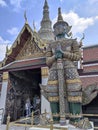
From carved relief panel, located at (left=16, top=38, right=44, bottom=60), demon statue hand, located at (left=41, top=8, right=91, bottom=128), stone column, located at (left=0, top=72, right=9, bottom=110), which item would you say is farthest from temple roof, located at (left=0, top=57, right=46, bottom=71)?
demon statue hand, located at (left=41, top=8, right=91, bottom=128)

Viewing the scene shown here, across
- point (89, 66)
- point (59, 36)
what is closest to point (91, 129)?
point (59, 36)

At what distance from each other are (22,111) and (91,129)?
494 cm

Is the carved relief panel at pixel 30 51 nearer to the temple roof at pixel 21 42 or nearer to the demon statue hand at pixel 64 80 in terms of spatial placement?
the temple roof at pixel 21 42

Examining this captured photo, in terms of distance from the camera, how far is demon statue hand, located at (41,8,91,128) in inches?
147

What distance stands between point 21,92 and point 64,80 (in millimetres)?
4342

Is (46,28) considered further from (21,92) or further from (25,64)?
(25,64)

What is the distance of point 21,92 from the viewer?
7.84 metres

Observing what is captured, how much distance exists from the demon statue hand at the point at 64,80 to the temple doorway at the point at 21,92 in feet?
11.5

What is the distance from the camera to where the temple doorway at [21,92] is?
7.14 meters

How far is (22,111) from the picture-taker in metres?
7.88

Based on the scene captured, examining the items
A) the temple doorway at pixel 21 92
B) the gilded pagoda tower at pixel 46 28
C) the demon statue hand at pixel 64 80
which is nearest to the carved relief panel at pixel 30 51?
the temple doorway at pixel 21 92

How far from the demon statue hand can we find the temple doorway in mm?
3512

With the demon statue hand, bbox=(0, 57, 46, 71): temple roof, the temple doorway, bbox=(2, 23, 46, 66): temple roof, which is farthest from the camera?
the temple doorway

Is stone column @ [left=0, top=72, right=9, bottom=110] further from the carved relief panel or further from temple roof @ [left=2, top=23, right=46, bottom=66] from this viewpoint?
the carved relief panel
